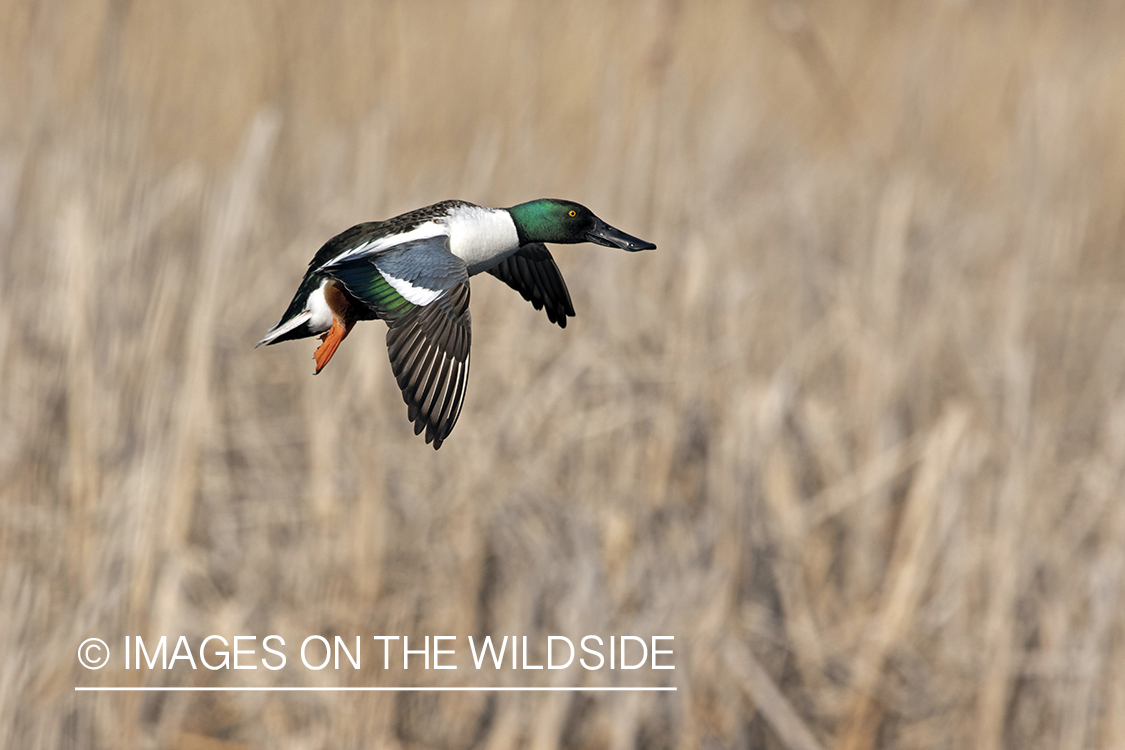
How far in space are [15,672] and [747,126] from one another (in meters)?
2.68

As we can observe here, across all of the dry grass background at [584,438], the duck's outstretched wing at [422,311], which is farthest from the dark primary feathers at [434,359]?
the dry grass background at [584,438]

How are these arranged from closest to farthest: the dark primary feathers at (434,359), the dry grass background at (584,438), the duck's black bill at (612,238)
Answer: the dark primary feathers at (434,359) < the duck's black bill at (612,238) < the dry grass background at (584,438)

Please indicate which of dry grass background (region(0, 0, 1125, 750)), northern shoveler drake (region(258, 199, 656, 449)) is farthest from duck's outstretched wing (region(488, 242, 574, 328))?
dry grass background (region(0, 0, 1125, 750))

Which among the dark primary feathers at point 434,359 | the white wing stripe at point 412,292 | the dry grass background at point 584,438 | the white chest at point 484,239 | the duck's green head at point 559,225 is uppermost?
the dry grass background at point 584,438

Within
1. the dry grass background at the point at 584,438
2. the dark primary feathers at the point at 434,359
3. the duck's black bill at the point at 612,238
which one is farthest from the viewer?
the dry grass background at the point at 584,438

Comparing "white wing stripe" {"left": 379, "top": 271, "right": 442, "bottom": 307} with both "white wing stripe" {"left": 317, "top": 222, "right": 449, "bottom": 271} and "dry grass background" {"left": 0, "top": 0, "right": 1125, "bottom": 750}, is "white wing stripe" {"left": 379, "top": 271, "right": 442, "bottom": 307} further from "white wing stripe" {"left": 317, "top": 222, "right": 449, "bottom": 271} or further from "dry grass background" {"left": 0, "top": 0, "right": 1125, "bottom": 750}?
"dry grass background" {"left": 0, "top": 0, "right": 1125, "bottom": 750}

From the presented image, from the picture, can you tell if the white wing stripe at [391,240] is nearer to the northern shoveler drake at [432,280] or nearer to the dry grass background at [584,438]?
the northern shoveler drake at [432,280]

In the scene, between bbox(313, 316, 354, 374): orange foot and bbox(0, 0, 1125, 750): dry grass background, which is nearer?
bbox(313, 316, 354, 374): orange foot

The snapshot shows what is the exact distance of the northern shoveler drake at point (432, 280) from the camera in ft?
1.35

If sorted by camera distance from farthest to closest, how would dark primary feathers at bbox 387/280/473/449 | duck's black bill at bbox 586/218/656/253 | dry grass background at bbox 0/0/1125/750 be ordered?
dry grass background at bbox 0/0/1125/750 < duck's black bill at bbox 586/218/656/253 < dark primary feathers at bbox 387/280/473/449

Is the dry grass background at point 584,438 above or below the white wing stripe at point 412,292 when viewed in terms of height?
above

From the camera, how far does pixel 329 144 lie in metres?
3.09

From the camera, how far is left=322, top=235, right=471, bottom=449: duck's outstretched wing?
0.39 meters

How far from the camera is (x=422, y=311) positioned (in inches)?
17.3
